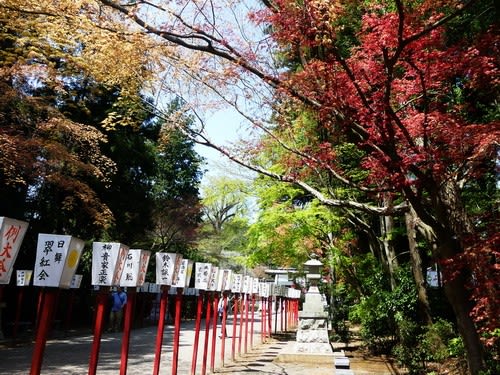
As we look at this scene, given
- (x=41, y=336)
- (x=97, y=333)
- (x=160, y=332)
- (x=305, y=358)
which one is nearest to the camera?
(x=41, y=336)

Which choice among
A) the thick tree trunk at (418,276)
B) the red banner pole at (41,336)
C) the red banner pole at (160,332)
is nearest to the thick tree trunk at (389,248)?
the thick tree trunk at (418,276)

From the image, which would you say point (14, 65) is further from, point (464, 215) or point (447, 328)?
point (447, 328)

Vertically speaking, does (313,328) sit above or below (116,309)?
below

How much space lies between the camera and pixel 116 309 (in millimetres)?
19156

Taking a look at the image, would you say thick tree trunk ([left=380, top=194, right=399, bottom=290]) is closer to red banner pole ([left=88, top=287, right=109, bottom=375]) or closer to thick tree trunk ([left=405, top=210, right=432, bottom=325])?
thick tree trunk ([left=405, top=210, right=432, bottom=325])

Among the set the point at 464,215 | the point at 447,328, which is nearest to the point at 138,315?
the point at 447,328

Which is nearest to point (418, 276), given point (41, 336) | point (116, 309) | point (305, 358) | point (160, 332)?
point (305, 358)

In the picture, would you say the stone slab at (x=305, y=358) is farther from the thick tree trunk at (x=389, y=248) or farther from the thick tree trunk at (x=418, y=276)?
the thick tree trunk at (x=418, y=276)

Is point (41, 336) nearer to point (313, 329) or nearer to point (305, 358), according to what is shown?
point (305, 358)

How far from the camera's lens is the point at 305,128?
1355cm

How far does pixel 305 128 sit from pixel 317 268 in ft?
15.3

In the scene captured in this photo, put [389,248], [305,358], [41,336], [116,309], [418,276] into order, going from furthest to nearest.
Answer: [116,309] → [389,248] → [305,358] → [418,276] → [41,336]

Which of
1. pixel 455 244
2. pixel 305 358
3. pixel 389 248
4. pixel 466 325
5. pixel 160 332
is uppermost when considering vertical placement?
pixel 389 248

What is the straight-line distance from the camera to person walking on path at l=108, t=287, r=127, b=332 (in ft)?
62.2
